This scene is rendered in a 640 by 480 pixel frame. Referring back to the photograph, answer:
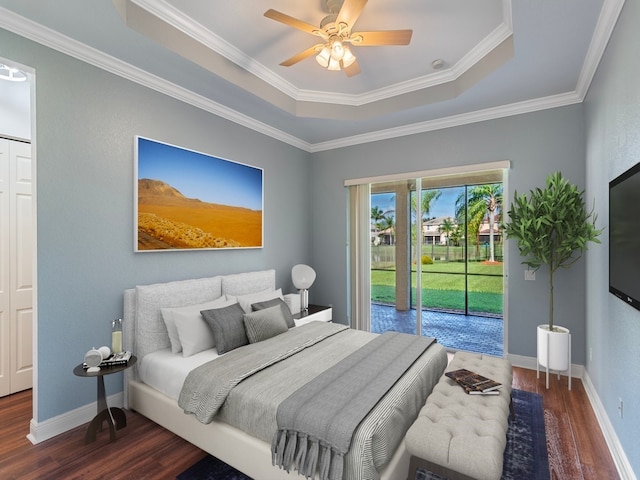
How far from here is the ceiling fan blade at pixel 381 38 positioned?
2.19 metres

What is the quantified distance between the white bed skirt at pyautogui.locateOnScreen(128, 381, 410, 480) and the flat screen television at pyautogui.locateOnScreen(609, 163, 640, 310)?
4.91 ft

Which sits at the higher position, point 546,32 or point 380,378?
point 546,32

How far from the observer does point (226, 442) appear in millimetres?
2004

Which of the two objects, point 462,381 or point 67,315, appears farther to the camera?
point 67,315

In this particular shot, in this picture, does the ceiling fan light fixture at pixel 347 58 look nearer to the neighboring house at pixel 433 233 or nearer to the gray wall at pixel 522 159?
the gray wall at pixel 522 159

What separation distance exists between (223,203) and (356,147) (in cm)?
215

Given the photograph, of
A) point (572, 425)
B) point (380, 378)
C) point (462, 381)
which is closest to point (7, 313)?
point (380, 378)

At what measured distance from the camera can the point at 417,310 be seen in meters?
4.26

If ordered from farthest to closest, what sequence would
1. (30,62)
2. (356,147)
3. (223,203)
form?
(356,147), (223,203), (30,62)

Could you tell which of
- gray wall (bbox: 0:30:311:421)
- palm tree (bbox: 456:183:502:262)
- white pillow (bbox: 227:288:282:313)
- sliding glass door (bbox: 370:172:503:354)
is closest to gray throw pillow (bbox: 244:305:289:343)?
white pillow (bbox: 227:288:282:313)

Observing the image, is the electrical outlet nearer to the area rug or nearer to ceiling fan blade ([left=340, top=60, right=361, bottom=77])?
the area rug

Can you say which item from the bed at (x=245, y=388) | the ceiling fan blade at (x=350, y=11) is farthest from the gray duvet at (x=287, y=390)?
the ceiling fan blade at (x=350, y=11)

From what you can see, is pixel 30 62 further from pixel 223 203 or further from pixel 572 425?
pixel 572 425

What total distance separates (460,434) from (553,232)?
2.57m
